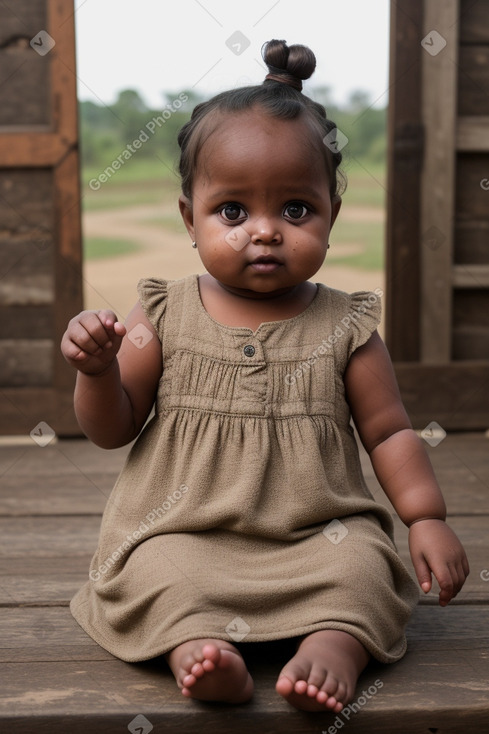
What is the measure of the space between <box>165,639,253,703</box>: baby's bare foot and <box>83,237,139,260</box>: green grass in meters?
13.8

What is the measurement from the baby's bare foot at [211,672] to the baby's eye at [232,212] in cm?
67

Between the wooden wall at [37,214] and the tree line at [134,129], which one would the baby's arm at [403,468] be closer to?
the wooden wall at [37,214]

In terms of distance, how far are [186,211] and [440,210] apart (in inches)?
Answer: 73.6

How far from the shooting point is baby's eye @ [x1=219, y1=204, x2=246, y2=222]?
1.58 m

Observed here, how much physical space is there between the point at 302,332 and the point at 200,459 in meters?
0.29

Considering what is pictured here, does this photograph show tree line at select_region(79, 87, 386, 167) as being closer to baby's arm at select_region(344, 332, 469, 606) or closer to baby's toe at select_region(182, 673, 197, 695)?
baby's arm at select_region(344, 332, 469, 606)

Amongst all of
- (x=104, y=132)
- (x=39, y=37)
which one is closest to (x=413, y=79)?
(x=39, y=37)

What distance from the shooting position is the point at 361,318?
1.71 m

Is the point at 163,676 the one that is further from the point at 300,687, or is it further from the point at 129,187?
the point at 129,187

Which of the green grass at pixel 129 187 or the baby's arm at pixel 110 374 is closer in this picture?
the baby's arm at pixel 110 374

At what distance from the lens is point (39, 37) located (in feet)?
10.7

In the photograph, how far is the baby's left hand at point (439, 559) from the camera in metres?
1.49

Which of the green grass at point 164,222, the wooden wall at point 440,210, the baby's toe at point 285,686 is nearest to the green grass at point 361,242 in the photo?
the green grass at point 164,222

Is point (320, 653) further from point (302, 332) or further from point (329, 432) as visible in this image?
point (302, 332)
